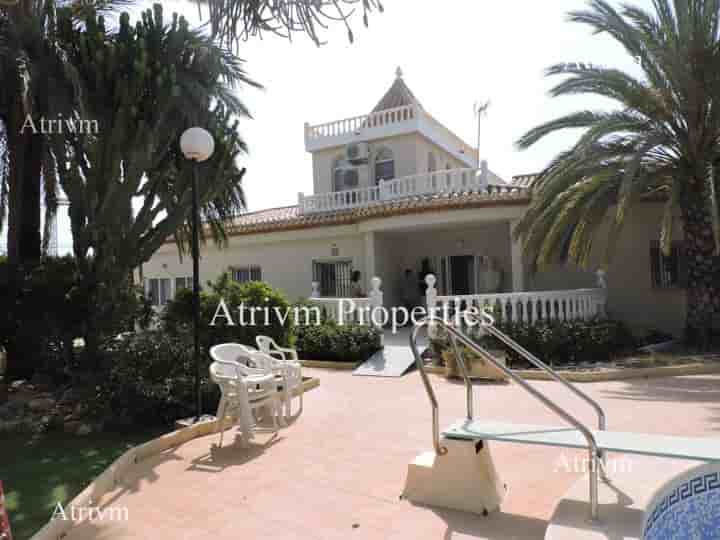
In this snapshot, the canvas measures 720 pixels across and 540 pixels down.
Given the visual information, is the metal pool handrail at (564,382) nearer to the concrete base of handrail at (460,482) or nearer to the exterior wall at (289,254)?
the concrete base of handrail at (460,482)

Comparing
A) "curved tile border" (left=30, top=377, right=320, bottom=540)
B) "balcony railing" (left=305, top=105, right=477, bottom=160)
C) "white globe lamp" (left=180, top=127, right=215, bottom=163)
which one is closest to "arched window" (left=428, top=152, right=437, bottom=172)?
"balcony railing" (left=305, top=105, right=477, bottom=160)

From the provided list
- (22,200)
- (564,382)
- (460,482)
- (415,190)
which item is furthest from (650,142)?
(22,200)

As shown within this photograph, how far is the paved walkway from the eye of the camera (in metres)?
3.84

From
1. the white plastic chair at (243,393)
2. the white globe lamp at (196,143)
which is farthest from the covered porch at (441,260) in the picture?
the white plastic chair at (243,393)

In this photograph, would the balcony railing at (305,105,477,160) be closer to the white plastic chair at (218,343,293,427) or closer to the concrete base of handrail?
the white plastic chair at (218,343,293,427)

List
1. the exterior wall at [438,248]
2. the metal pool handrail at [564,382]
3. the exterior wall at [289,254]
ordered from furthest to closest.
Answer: the exterior wall at [289,254]
the exterior wall at [438,248]
the metal pool handrail at [564,382]

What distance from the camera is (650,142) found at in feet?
35.6

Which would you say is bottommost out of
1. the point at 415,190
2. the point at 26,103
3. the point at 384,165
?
the point at 415,190

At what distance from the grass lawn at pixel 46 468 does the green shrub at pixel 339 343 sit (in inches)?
243

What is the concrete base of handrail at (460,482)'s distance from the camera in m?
4.03

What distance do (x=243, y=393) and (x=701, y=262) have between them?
10693 mm

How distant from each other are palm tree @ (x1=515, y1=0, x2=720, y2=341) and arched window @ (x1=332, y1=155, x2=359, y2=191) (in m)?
10.0

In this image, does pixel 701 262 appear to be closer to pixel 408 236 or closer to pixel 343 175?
pixel 408 236

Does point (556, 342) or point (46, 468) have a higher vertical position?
point (556, 342)
